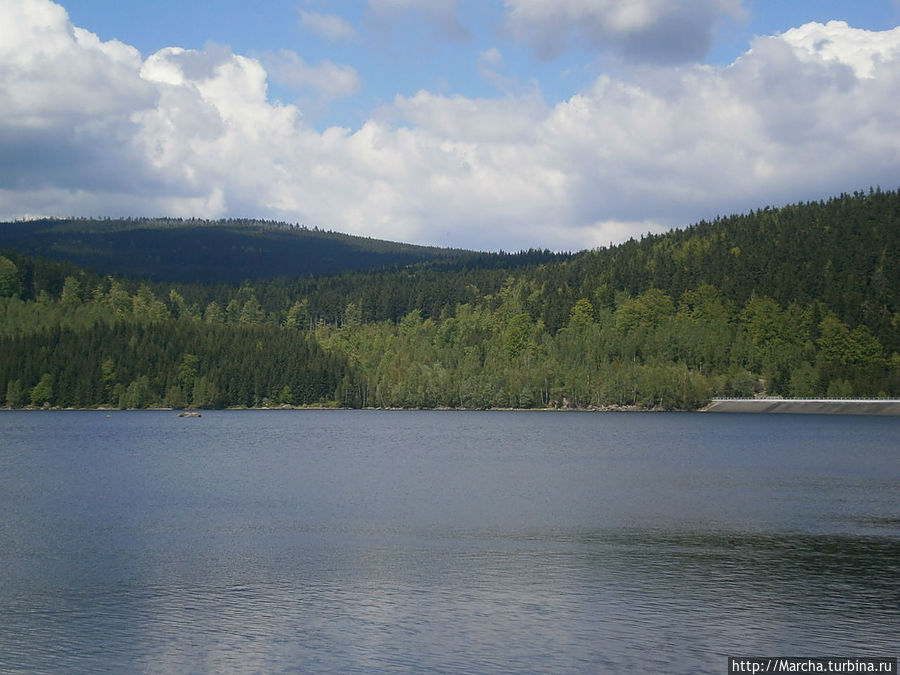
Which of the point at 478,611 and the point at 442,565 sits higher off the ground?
the point at 442,565

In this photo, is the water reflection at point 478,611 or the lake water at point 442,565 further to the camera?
the lake water at point 442,565

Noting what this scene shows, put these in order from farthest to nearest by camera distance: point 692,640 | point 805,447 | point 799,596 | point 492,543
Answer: point 805,447 < point 492,543 < point 799,596 < point 692,640

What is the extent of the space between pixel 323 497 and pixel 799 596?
123 feet

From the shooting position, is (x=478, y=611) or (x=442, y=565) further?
(x=442, y=565)

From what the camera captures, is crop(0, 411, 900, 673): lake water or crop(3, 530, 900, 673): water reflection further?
crop(0, 411, 900, 673): lake water

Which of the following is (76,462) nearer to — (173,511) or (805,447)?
(173,511)

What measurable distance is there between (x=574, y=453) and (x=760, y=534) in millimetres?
53837

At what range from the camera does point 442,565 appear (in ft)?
136

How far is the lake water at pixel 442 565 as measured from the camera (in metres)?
29.4

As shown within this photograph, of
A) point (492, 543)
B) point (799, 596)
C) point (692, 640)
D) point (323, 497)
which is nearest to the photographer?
point (692, 640)

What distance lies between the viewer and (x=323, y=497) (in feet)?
216

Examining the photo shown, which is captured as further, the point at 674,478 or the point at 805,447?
the point at 805,447

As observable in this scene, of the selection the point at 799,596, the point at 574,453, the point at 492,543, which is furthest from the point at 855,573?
the point at 574,453

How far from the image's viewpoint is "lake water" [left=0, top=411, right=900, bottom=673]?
29.4 meters
